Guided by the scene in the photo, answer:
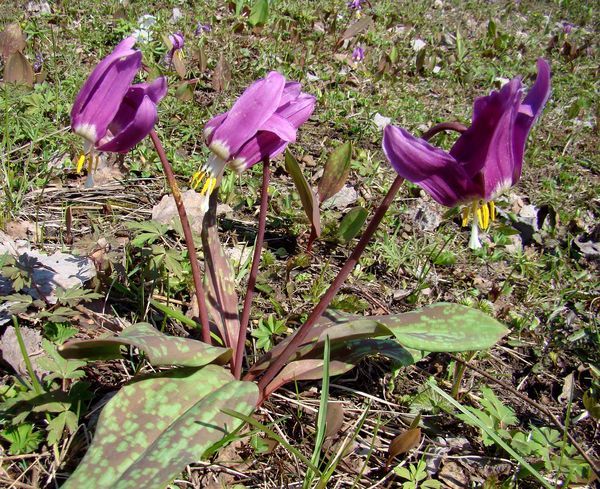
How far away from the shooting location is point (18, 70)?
11.1 feet

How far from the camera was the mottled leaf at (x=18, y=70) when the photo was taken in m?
3.33

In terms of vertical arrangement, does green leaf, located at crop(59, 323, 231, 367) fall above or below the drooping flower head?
below

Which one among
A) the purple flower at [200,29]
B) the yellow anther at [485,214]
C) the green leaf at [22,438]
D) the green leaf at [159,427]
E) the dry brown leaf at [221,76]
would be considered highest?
the purple flower at [200,29]

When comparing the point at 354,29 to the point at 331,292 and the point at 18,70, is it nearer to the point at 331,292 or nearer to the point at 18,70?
the point at 18,70

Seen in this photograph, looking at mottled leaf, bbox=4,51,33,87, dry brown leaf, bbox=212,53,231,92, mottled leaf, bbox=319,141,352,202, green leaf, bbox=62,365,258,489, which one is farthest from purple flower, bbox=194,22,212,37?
green leaf, bbox=62,365,258,489

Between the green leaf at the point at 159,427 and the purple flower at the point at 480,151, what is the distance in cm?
80

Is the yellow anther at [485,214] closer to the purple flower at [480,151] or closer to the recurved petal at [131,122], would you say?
the purple flower at [480,151]

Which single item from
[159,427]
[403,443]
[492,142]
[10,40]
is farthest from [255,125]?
[10,40]

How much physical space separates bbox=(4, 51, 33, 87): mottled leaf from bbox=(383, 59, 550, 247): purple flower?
2.79 metres

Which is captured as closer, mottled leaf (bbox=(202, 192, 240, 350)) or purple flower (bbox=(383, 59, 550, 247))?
purple flower (bbox=(383, 59, 550, 247))

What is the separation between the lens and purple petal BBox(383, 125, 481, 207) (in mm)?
1418

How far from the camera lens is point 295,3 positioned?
18.6 ft

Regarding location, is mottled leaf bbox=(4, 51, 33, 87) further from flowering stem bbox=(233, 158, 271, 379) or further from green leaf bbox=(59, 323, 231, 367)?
green leaf bbox=(59, 323, 231, 367)

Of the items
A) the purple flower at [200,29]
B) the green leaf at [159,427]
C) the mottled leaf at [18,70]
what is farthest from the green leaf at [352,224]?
the purple flower at [200,29]
